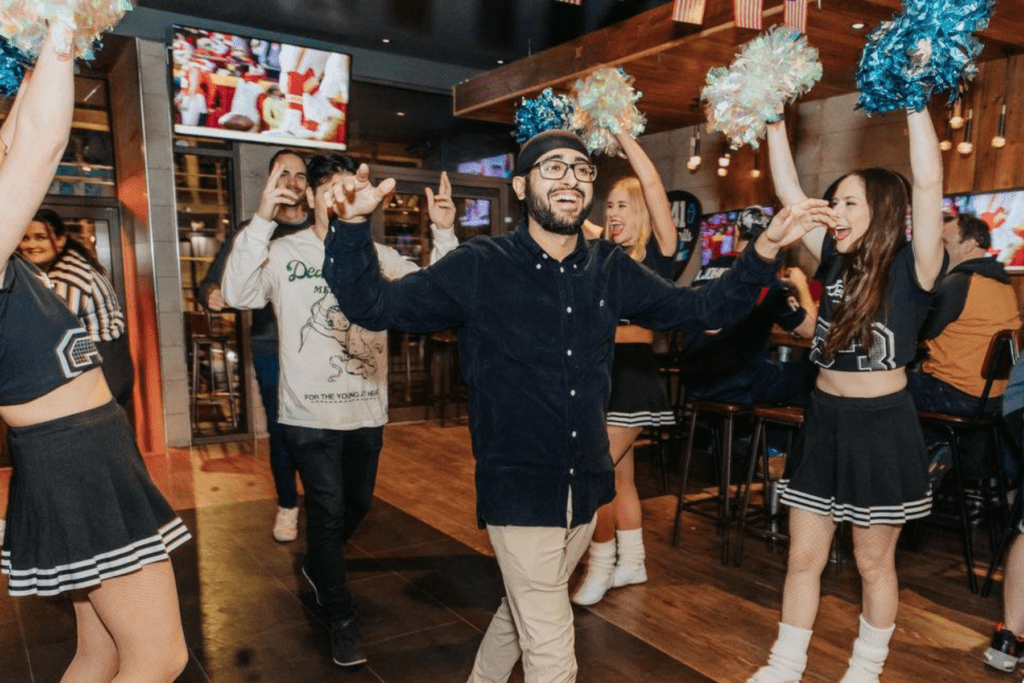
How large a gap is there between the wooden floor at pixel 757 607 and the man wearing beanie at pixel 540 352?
1161mm

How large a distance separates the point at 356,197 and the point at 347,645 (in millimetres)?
1855

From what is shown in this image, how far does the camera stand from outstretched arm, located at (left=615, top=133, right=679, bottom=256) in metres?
2.74

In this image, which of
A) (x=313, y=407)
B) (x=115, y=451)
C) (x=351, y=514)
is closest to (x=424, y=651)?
(x=351, y=514)

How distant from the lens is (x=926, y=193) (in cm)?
208

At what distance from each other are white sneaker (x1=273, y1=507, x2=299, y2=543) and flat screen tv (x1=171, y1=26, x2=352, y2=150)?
11.9 ft

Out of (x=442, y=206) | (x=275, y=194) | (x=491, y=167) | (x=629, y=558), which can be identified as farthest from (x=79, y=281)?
(x=491, y=167)

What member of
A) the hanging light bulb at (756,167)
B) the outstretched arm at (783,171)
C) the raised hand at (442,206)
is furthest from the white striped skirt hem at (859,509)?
the hanging light bulb at (756,167)

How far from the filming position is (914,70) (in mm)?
1970

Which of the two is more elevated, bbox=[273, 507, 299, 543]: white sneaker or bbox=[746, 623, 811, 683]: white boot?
bbox=[746, 623, 811, 683]: white boot

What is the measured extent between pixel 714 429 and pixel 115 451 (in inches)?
163

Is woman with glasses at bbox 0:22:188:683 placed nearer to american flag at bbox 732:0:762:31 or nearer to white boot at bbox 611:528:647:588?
white boot at bbox 611:528:647:588

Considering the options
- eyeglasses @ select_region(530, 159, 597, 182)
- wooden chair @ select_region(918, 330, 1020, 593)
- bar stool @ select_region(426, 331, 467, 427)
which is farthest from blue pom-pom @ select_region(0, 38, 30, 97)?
bar stool @ select_region(426, 331, 467, 427)

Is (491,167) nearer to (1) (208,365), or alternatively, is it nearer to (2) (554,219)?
(1) (208,365)

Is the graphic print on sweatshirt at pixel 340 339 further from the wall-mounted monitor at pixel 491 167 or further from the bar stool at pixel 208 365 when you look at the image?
the wall-mounted monitor at pixel 491 167
